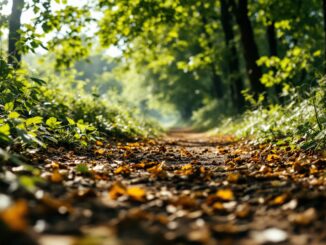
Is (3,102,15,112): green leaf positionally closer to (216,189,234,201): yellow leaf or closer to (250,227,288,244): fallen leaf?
(216,189,234,201): yellow leaf

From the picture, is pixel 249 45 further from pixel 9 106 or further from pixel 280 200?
pixel 280 200

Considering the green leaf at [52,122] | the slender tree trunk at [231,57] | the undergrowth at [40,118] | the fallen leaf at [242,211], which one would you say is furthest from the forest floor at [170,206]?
the slender tree trunk at [231,57]

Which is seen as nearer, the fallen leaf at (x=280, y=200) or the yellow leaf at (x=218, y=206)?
the yellow leaf at (x=218, y=206)

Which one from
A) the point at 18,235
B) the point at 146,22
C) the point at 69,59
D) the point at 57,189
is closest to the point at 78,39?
the point at 69,59

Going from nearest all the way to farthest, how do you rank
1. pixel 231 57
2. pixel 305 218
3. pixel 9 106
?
1. pixel 305 218
2. pixel 9 106
3. pixel 231 57

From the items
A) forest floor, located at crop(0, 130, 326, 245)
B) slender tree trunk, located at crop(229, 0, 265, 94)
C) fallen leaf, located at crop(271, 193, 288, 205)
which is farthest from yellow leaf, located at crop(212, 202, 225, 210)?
slender tree trunk, located at crop(229, 0, 265, 94)

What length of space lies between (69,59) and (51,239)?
11249 millimetres

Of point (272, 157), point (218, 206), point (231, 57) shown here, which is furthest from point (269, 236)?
point (231, 57)

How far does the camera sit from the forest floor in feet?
5.87

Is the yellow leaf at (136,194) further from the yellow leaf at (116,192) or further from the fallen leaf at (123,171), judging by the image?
the fallen leaf at (123,171)

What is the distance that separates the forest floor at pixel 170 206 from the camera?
1790 mm

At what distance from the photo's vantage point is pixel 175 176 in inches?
141

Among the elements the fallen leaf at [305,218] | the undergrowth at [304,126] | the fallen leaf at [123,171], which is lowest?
the fallen leaf at [305,218]

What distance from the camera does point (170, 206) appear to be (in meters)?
2.51
